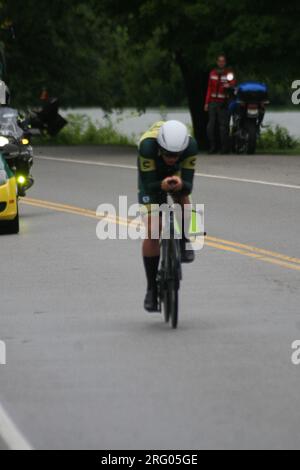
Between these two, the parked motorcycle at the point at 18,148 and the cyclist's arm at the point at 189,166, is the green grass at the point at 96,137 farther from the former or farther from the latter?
the cyclist's arm at the point at 189,166

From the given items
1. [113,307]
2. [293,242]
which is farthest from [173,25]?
[113,307]

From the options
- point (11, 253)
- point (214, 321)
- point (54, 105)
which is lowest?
point (54, 105)

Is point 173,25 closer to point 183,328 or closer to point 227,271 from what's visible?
point 227,271

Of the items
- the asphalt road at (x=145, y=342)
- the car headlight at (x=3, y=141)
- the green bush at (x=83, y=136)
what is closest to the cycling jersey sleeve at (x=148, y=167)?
the asphalt road at (x=145, y=342)

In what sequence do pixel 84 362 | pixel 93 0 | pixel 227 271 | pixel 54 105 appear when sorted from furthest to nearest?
pixel 93 0 → pixel 54 105 → pixel 227 271 → pixel 84 362

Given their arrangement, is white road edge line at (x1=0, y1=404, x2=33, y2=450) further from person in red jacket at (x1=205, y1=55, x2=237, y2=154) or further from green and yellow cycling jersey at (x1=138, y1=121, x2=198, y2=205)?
person in red jacket at (x1=205, y1=55, x2=237, y2=154)

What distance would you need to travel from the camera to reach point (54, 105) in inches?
1368

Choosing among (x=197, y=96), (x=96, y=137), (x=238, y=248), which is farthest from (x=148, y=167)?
(x=96, y=137)

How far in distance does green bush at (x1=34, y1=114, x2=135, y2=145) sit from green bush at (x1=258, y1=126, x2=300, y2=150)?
259 inches

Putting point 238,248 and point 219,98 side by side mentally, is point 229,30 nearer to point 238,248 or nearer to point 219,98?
point 219,98

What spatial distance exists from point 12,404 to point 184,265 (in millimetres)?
6821

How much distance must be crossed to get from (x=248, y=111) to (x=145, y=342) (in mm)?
21440

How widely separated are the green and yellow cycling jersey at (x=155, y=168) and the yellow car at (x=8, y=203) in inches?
269

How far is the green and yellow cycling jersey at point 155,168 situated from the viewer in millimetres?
12156
